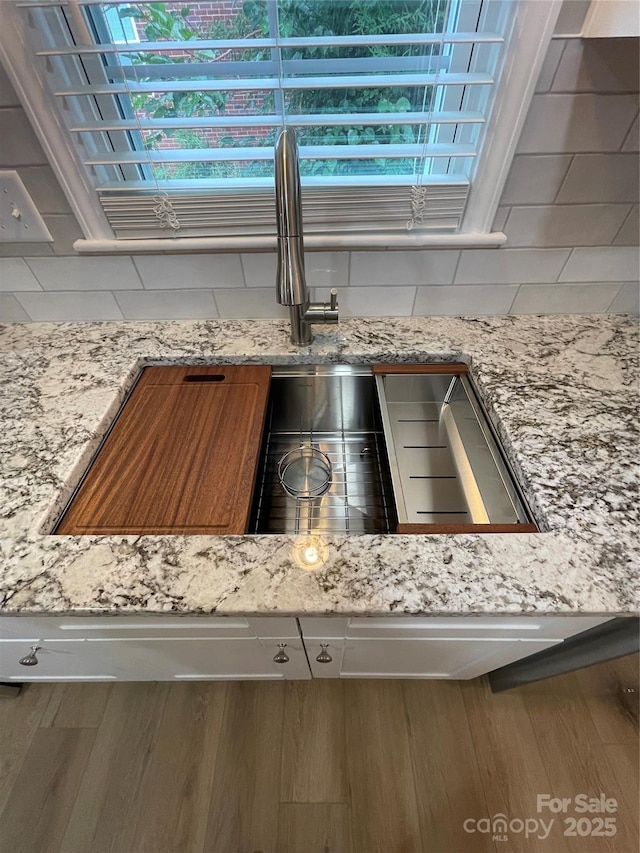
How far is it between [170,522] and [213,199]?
689mm

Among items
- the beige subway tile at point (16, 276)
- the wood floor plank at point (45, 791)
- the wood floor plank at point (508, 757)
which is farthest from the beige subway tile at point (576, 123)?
the wood floor plank at point (45, 791)

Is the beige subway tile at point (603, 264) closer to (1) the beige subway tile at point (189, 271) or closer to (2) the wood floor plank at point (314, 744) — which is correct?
(1) the beige subway tile at point (189, 271)

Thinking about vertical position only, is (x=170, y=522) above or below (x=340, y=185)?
below

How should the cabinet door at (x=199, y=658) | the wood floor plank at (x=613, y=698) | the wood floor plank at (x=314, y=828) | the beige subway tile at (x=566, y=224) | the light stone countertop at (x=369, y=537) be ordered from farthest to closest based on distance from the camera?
the wood floor plank at (x=613, y=698)
the wood floor plank at (x=314, y=828)
the beige subway tile at (x=566, y=224)
the cabinet door at (x=199, y=658)
the light stone countertop at (x=369, y=537)

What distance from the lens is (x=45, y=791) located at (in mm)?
1045

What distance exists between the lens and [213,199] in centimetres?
86

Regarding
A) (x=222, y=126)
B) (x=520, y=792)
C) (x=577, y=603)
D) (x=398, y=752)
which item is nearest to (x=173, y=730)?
(x=398, y=752)

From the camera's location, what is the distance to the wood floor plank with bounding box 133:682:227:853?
98 cm

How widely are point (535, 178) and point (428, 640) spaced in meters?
0.97

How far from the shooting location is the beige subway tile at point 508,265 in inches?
37.1

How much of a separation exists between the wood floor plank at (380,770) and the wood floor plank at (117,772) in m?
0.57

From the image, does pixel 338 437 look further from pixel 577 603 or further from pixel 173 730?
pixel 173 730

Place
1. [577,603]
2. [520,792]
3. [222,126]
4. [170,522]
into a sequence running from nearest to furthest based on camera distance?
[577,603] < [170,522] < [222,126] < [520,792]

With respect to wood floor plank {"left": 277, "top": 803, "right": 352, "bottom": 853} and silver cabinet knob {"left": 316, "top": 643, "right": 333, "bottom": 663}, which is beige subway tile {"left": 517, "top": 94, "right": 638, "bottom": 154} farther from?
wood floor plank {"left": 277, "top": 803, "right": 352, "bottom": 853}
